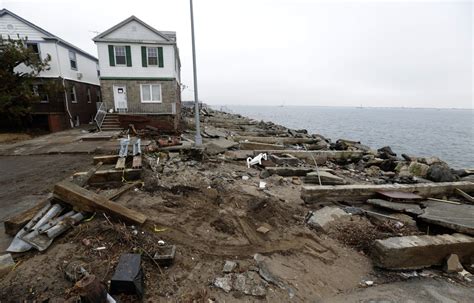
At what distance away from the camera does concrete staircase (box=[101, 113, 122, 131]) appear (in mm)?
17819

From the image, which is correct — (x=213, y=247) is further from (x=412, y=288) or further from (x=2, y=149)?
(x=2, y=149)

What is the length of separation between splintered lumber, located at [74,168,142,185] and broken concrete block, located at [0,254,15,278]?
3.02 metres

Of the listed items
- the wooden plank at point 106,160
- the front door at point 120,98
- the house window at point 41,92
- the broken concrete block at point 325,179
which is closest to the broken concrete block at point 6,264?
the wooden plank at point 106,160

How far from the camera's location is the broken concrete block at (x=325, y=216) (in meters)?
4.86

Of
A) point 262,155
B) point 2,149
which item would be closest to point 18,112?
point 2,149

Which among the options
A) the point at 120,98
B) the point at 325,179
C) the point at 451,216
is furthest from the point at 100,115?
the point at 451,216

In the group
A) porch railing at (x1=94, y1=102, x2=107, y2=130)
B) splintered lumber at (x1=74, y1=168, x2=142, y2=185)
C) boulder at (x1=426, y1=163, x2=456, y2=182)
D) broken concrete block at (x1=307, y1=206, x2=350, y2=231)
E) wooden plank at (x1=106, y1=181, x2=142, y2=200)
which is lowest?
boulder at (x1=426, y1=163, x2=456, y2=182)

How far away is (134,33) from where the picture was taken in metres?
18.3

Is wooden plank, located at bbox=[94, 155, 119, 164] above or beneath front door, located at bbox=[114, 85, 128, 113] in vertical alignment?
beneath

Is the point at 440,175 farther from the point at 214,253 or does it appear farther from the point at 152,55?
the point at 152,55

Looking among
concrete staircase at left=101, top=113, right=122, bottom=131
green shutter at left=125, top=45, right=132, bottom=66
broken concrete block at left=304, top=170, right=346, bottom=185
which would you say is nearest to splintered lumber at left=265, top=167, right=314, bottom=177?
broken concrete block at left=304, top=170, right=346, bottom=185

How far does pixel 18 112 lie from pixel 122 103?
21.3ft

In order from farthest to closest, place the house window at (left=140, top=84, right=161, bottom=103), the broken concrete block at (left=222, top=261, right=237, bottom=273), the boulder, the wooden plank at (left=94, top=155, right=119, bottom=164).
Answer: the house window at (left=140, top=84, right=161, bottom=103) < the boulder < the wooden plank at (left=94, top=155, right=119, bottom=164) < the broken concrete block at (left=222, top=261, right=237, bottom=273)

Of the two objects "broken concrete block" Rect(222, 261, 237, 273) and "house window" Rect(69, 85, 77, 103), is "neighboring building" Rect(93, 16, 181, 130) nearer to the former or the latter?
"house window" Rect(69, 85, 77, 103)
